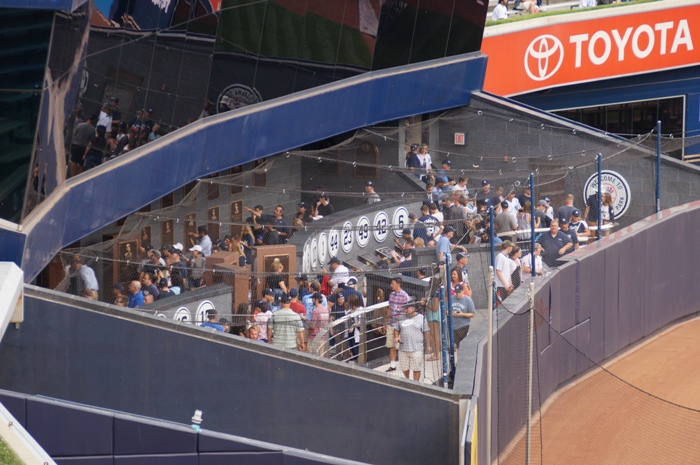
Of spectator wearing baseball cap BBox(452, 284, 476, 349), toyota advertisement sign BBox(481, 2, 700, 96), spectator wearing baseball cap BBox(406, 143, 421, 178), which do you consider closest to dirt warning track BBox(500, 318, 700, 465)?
spectator wearing baseball cap BBox(452, 284, 476, 349)

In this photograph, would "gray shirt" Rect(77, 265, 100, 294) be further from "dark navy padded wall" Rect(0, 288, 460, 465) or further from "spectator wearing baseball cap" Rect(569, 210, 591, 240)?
"spectator wearing baseball cap" Rect(569, 210, 591, 240)

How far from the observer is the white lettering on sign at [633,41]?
1213 inches

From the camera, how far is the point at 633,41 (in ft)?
103

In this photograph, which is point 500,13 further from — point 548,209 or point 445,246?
point 445,246

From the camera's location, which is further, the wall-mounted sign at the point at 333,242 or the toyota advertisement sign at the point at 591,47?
the toyota advertisement sign at the point at 591,47

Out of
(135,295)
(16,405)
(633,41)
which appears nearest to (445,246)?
(135,295)

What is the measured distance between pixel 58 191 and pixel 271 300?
3.40 metres

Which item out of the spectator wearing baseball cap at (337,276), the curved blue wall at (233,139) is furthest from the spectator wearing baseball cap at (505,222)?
the curved blue wall at (233,139)

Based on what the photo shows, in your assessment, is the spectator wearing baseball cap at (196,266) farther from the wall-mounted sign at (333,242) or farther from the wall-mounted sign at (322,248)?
the wall-mounted sign at (333,242)

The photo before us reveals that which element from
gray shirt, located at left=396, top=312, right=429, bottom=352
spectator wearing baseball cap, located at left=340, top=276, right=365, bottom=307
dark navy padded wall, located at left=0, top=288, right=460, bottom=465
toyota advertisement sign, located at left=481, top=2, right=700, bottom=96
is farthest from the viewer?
toyota advertisement sign, located at left=481, top=2, right=700, bottom=96

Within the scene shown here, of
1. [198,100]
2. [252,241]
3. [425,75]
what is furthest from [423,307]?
[425,75]

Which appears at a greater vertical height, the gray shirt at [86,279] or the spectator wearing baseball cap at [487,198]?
the spectator wearing baseball cap at [487,198]

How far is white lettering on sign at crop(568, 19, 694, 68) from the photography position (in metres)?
30.8

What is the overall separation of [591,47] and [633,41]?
120 centimetres
